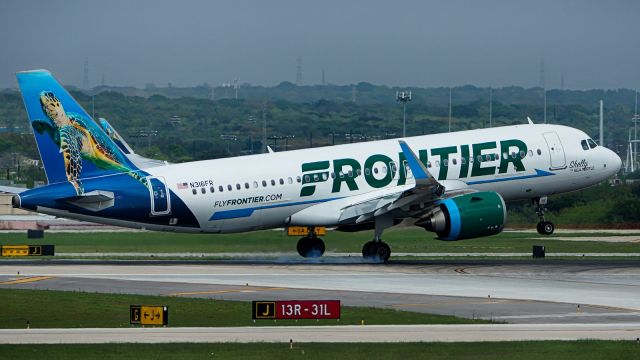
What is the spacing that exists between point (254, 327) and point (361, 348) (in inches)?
227

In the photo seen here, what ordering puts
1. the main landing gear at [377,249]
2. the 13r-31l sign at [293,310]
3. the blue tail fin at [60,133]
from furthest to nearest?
the main landing gear at [377,249]
the blue tail fin at [60,133]
the 13r-31l sign at [293,310]

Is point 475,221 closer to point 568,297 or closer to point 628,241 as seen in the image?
point 568,297

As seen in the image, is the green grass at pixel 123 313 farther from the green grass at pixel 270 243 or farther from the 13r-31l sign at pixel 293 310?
the green grass at pixel 270 243

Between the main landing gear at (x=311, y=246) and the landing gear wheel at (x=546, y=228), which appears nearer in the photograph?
the main landing gear at (x=311, y=246)

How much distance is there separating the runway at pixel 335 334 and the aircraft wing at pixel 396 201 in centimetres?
1983

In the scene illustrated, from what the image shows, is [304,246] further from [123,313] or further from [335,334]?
[335,334]

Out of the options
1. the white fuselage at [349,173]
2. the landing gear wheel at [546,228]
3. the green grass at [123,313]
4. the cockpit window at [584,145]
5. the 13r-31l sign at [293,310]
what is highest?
the cockpit window at [584,145]

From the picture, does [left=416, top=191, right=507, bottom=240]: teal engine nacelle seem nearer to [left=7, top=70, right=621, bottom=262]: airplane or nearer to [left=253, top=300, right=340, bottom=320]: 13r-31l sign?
[left=7, top=70, right=621, bottom=262]: airplane

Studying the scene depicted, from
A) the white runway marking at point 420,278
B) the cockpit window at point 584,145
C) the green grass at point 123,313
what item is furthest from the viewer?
the cockpit window at point 584,145

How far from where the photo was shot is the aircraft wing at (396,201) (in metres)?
59.8

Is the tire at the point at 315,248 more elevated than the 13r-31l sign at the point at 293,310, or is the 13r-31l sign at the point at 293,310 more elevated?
the tire at the point at 315,248

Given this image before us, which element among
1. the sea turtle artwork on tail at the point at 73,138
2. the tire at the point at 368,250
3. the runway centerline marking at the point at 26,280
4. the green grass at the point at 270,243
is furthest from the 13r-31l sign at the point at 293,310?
the green grass at the point at 270,243

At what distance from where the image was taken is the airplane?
5812 cm

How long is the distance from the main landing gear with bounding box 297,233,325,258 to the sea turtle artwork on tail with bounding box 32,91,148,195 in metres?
11.1
